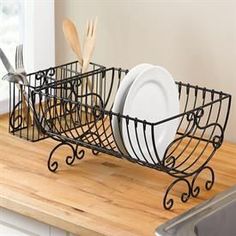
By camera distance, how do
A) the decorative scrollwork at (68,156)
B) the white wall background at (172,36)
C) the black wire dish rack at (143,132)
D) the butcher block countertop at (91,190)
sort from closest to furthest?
the butcher block countertop at (91,190) < the black wire dish rack at (143,132) < the decorative scrollwork at (68,156) < the white wall background at (172,36)

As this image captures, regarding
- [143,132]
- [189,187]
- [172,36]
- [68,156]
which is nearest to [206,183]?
[189,187]

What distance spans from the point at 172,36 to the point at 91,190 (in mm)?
576

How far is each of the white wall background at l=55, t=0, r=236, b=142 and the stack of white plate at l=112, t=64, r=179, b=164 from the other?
0.94 ft

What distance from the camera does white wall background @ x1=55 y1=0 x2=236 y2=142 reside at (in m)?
1.87

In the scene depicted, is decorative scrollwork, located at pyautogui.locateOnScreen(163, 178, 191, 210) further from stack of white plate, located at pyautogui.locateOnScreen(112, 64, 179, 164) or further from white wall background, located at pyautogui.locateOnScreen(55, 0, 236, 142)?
white wall background, located at pyautogui.locateOnScreen(55, 0, 236, 142)

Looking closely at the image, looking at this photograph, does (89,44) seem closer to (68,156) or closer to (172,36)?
(172,36)

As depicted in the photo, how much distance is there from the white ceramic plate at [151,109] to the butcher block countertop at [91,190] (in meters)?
0.08

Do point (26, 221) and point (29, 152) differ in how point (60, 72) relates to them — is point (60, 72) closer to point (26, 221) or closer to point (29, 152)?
point (29, 152)

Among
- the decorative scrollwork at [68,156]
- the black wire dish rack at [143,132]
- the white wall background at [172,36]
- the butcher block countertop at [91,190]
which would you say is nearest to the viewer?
the butcher block countertop at [91,190]

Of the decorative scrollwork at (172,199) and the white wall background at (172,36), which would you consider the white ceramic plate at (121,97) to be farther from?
the white wall background at (172,36)

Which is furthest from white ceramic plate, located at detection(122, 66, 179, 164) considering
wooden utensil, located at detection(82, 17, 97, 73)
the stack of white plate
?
wooden utensil, located at detection(82, 17, 97, 73)

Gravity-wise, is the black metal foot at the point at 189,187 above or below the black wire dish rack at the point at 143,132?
below

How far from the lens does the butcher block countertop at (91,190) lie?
56.7 inches

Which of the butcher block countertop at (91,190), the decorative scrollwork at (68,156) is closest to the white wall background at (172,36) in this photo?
the butcher block countertop at (91,190)
